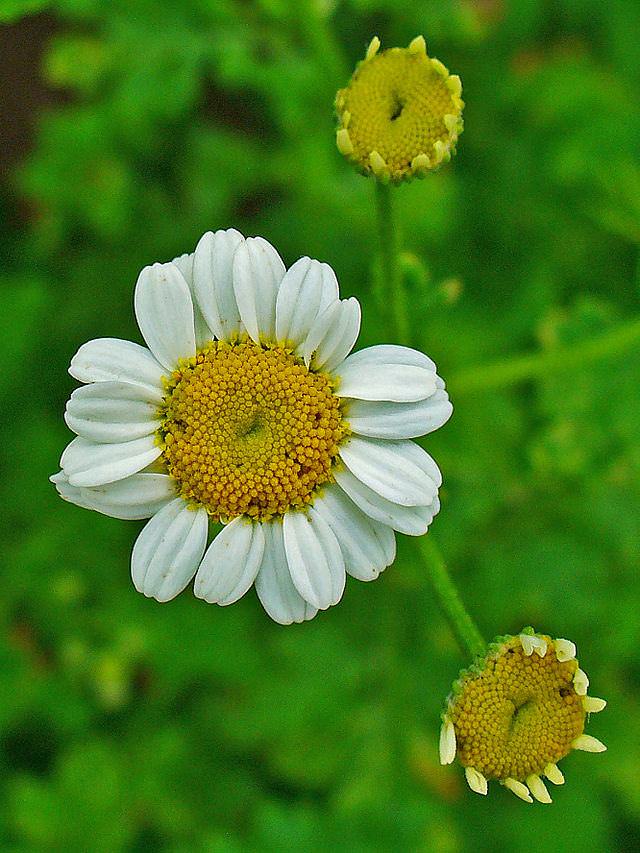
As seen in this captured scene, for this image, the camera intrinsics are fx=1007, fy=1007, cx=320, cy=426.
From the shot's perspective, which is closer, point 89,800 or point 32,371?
point 89,800

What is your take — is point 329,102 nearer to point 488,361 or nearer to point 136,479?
point 488,361

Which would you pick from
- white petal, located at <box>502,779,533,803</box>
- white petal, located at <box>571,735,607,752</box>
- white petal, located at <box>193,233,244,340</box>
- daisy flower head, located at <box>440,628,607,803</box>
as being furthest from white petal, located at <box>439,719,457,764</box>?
white petal, located at <box>193,233,244,340</box>

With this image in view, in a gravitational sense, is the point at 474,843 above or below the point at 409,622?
below

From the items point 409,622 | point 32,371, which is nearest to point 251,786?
point 409,622

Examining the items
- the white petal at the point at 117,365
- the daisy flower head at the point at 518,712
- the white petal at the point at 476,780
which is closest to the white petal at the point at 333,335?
the white petal at the point at 117,365

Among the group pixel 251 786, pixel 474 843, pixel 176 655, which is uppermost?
pixel 176 655

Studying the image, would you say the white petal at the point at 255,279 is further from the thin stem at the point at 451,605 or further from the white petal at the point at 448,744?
the white petal at the point at 448,744
